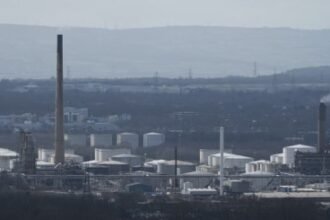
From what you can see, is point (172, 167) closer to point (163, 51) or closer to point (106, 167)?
point (106, 167)

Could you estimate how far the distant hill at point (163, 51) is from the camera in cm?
11464

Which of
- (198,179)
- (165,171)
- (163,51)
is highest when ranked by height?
(163,51)

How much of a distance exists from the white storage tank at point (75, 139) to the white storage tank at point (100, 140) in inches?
8.3

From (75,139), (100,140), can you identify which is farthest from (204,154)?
(75,139)

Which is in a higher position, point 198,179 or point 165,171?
point 165,171

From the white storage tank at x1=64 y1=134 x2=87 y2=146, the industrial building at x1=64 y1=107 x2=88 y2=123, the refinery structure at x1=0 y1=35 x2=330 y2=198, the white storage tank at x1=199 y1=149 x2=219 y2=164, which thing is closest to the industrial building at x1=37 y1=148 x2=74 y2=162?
the refinery structure at x1=0 y1=35 x2=330 y2=198

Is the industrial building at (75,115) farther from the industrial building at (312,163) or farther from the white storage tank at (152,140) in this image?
the industrial building at (312,163)

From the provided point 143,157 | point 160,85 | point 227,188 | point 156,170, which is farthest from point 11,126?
point 160,85

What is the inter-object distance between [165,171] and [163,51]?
97.7 metres

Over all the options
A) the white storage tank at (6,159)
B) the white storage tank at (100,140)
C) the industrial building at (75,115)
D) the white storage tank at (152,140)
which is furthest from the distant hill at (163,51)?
the white storage tank at (6,159)

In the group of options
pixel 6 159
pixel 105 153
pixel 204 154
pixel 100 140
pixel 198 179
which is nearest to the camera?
pixel 198 179

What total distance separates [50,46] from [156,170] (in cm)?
9012

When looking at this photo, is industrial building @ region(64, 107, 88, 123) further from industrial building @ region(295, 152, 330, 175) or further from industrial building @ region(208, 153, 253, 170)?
industrial building @ region(295, 152, 330, 175)

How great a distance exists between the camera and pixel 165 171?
108 ft
